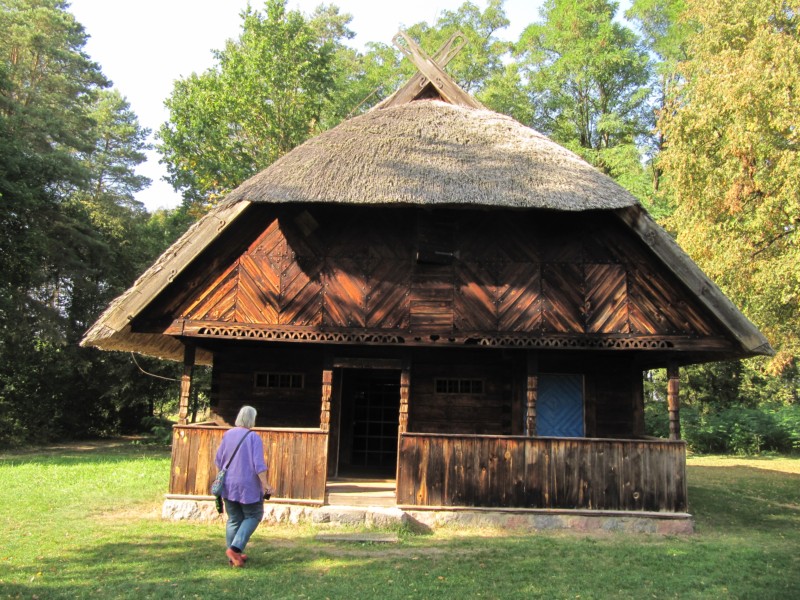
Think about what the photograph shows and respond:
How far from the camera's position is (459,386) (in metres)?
12.2

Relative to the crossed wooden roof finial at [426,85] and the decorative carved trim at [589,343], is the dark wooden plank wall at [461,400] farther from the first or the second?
the crossed wooden roof finial at [426,85]

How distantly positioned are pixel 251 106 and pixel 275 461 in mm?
17739

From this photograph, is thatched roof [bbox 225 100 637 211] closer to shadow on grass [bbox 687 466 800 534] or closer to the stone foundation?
the stone foundation

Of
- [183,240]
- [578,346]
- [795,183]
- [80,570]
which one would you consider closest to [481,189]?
[578,346]

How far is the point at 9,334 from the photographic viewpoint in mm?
22594

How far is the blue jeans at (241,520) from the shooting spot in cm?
694

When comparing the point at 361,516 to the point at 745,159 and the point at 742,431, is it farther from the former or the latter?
the point at 742,431

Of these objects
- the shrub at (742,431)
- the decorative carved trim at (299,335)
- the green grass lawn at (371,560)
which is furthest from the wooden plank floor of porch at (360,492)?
the shrub at (742,431)

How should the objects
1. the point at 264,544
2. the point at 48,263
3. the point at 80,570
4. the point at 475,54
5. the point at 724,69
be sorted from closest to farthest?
1. the point at 80,570
2. the point at 264,544
3. the point at 724,69
4. the point at 48,263
5. the point at 475,54

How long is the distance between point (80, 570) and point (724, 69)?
18.3 meters

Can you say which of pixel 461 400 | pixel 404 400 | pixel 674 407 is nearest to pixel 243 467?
pixel 404 400

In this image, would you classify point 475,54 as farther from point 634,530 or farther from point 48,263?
point 634,530

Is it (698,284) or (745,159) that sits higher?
(745,159)

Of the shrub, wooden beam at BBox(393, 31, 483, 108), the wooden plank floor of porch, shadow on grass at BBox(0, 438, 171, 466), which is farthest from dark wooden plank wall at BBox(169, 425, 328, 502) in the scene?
the shrub
